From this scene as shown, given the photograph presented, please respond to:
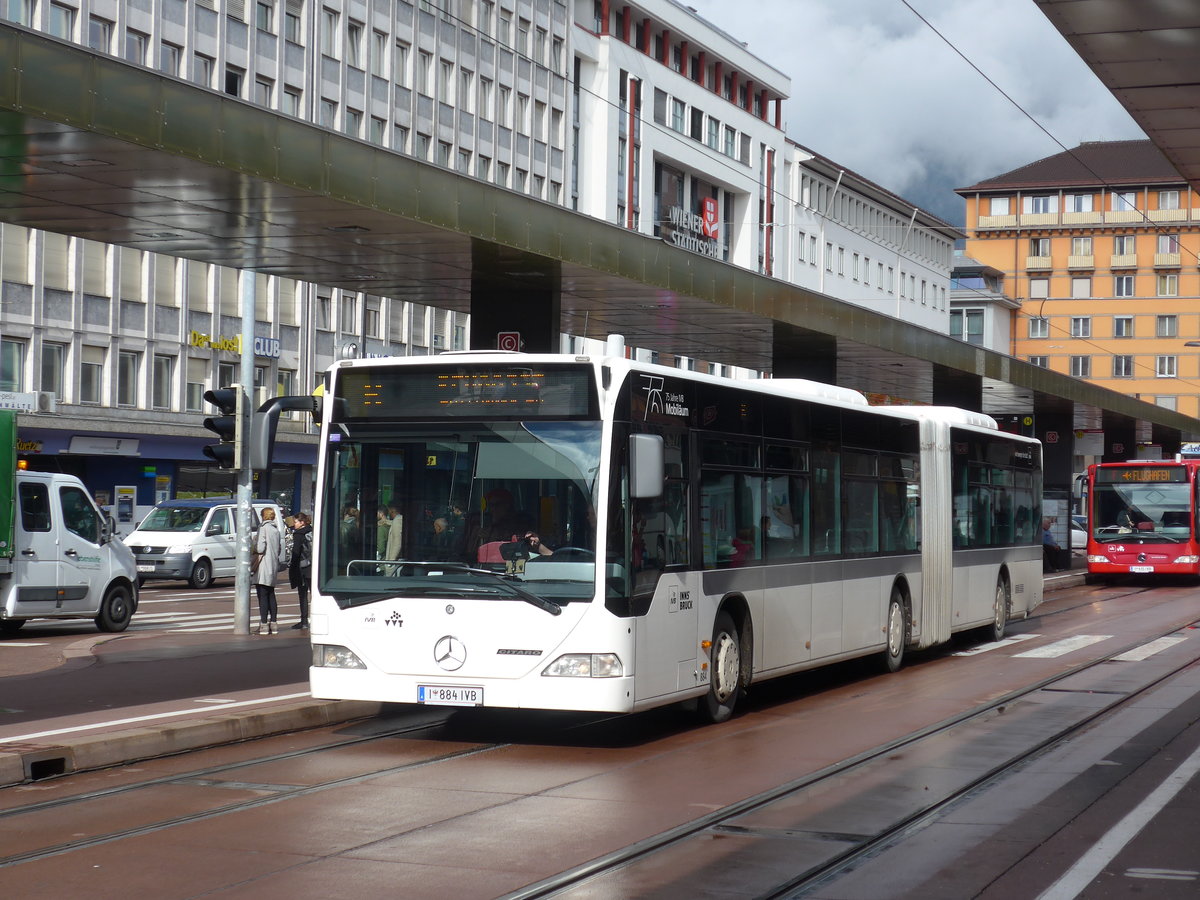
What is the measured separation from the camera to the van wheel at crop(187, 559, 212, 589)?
124ft

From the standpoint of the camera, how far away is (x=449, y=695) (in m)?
11.8

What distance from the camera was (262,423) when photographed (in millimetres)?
12438

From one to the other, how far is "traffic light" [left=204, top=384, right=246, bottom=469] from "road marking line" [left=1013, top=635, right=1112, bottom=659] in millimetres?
9274

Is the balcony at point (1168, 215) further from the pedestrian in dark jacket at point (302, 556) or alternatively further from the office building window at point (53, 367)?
the pedestrian in dark jacket at point (302, 556)

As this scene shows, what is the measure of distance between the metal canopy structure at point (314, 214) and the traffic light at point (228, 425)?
1.58 m

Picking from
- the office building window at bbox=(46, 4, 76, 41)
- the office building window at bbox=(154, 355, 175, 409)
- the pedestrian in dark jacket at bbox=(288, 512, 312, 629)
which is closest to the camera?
the pedestrian in dark jacket at bbox=(288, 512, 312, 629)

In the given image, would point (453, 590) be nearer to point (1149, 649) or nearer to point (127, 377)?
point (1149, 649)

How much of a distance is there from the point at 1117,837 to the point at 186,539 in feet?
104

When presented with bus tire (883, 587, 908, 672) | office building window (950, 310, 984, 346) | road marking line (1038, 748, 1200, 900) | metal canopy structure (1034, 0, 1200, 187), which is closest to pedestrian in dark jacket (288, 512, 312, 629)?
bus tire (883, 587, 908, 672)

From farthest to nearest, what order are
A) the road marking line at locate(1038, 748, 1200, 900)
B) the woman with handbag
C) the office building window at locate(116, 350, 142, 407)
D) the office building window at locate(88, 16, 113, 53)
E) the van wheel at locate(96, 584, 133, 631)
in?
1. the office building window at locate(116, 350, 142, 407)
2. the office building window at locate(88, 16, 113, 53)
3. the van wheel at locate(96, 584, 133, 631)
4. the woman with handbag
5. the road marking line at locate(1038, 748, 1200, 900)

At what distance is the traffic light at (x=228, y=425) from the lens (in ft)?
65.2

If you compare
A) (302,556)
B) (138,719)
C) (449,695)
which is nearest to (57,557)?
(302,556)

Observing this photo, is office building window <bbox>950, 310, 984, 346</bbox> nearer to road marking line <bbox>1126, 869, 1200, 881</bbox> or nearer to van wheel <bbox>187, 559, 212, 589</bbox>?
van wheel <bbox>187, 559, 212, 589</bbox>

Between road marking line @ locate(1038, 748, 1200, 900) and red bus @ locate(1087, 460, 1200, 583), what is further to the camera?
red bus @ locate(1087, 460, 1200, 583)
